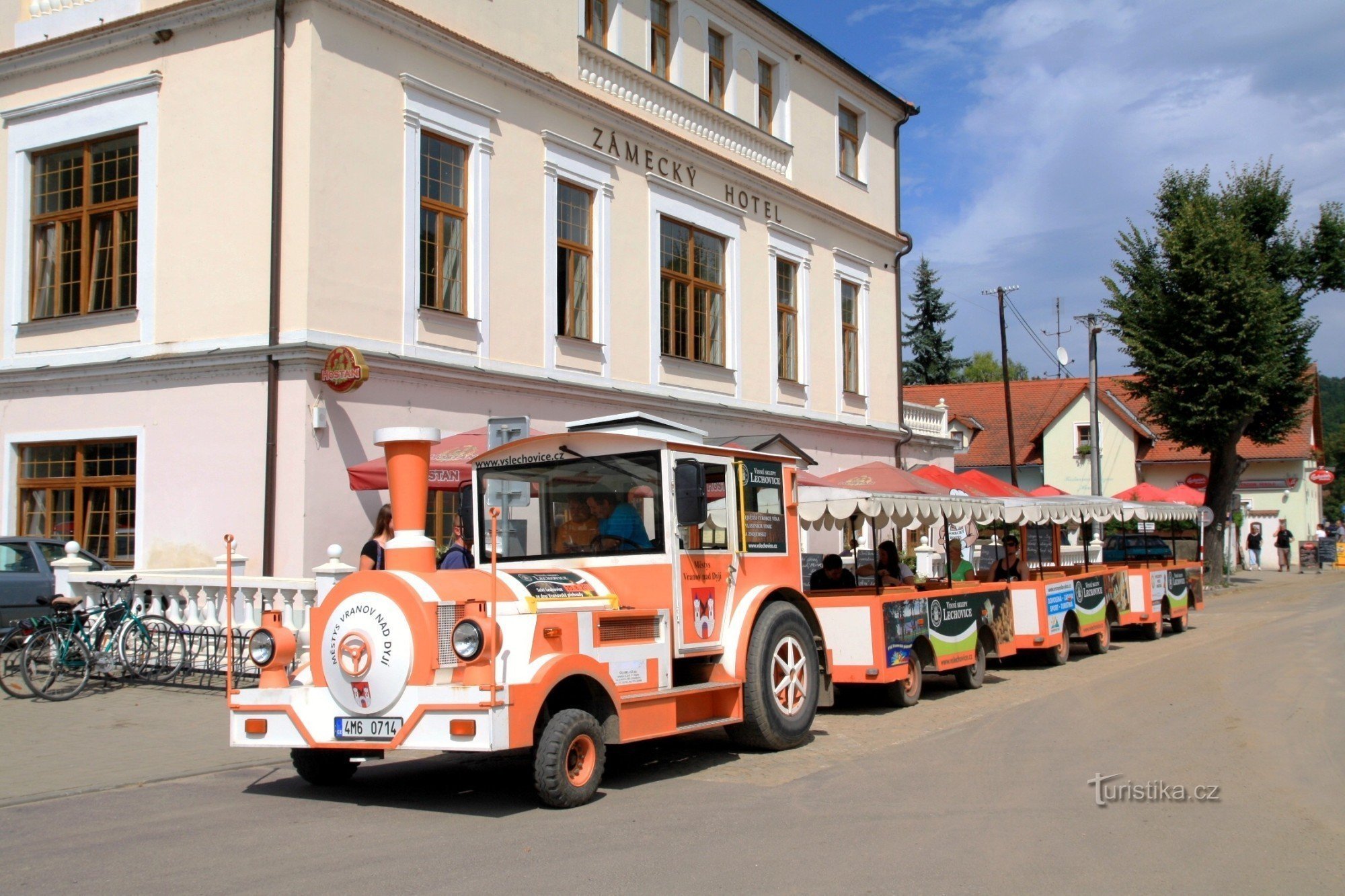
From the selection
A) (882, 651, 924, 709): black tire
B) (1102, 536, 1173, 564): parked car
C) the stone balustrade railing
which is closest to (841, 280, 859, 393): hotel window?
(1102, 536, 1173, 564): parked car

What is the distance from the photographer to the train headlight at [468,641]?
23.4 feet

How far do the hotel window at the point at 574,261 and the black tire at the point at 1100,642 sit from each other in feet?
29.8

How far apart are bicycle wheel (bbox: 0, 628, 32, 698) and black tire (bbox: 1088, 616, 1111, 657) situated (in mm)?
13793

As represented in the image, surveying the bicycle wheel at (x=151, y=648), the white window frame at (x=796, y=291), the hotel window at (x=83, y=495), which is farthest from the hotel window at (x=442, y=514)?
the white window frame at (x=796, y=291)

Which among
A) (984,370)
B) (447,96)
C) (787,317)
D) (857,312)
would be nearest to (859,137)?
(857,312)

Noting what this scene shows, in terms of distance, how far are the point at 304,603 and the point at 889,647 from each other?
619cm

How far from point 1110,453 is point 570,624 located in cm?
5173

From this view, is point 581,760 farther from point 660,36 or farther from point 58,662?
point 660,36

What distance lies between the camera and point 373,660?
291 inches

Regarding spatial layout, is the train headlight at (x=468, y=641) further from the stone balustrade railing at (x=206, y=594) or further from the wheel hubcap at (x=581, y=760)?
the stone balustrade railing at (x=206, y=594)

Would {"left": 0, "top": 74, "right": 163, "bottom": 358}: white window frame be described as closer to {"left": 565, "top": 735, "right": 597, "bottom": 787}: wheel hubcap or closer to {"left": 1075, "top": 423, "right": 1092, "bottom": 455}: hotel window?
{"left": 565, "top": 735, "right": 597, "bottom": 787}: wheel hubcap

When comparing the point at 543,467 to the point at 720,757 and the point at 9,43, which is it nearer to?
the point at 720,757

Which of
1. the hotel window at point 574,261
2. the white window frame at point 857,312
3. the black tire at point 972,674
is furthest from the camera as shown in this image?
the white window frame at point 857,312

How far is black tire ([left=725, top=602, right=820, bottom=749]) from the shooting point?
9320 millimetres
